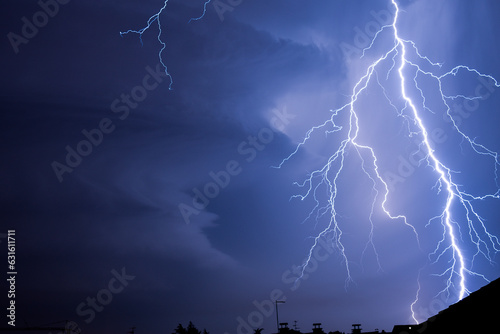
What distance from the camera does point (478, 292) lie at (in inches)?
188

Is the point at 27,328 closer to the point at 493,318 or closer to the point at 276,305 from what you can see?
the point at 276,305

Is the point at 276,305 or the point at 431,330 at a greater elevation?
the point at 276,305

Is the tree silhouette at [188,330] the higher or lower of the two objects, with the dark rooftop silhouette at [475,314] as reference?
higher

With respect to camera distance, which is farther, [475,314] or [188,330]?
[188,330]

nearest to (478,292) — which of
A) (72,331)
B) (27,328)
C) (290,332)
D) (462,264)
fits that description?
(462,264)

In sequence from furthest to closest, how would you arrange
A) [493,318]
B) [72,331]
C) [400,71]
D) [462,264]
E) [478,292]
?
[72,331] → [400,71] → [462,264] → [478,292] → [493,318]

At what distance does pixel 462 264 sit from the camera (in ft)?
54.5

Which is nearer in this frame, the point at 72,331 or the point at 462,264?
the point at 462,264

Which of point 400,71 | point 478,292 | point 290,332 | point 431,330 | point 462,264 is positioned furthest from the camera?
point 290,332

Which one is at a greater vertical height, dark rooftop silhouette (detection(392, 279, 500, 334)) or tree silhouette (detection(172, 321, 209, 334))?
tree silhouette (detection(172, 321, 209, 334))

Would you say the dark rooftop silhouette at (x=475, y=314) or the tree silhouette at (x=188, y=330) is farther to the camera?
the tree silhouette at (x=188, y=330)

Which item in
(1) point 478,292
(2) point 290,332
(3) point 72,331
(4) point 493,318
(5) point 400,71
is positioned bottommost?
(4) point 493,318

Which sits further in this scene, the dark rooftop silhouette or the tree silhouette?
the tree silhouette

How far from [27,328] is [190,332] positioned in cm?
3654
